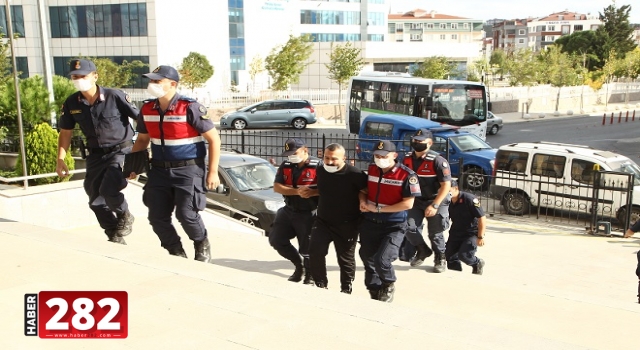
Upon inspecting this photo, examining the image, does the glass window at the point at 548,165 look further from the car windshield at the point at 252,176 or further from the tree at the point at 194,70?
the tree at the point at 194,70

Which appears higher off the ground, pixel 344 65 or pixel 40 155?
pixel 344 65

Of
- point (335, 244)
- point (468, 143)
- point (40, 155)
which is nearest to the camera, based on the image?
point (335, 244)

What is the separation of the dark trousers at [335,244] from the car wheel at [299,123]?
2802 centimetres

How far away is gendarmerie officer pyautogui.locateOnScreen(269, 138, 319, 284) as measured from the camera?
6465 millimetres

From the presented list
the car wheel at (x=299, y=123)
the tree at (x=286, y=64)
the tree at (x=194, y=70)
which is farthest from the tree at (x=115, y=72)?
the car wheel at (x=299, y=123)

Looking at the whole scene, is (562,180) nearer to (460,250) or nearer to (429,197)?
(460,250)

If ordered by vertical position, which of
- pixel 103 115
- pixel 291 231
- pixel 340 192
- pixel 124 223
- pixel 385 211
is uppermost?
pixel 103 115

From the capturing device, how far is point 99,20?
140 ft

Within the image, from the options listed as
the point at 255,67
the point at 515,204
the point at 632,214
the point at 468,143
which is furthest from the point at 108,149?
the point at 255,67

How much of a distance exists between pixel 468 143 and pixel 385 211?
41.7 feet

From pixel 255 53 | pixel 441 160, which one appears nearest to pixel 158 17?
pixel 255 53

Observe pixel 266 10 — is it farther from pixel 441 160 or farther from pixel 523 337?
pixel 523 337

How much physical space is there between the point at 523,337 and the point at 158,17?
4083cm

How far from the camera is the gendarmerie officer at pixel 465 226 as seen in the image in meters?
7.95
